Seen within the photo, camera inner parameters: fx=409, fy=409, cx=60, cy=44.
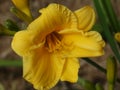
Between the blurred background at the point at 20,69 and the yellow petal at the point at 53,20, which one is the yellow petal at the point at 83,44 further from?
the blurred background at the point at 20,69

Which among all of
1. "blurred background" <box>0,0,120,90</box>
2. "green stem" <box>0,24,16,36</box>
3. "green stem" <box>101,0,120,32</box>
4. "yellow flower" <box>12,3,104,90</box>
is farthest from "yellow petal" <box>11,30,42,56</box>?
"blurred background" <box>0,0,120,90</box>

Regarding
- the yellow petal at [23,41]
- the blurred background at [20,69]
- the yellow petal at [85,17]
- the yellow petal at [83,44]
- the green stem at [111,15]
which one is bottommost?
the blurred background at [20,69]

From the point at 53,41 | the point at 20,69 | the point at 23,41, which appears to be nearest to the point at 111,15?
the point at 53,41

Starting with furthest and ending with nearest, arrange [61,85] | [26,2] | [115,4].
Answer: [115,4] → [61,85] → [26,2]

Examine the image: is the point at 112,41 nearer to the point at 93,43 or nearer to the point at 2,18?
the point at 93,43

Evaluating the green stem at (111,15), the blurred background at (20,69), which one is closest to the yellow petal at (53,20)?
the green stem at (111,15)

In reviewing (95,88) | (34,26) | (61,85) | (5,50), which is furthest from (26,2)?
(5,50)

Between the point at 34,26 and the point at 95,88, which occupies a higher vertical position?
the point at 34,26

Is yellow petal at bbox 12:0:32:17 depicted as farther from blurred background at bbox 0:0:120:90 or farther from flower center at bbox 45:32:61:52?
blurred background at bbox 0:0:120:90
